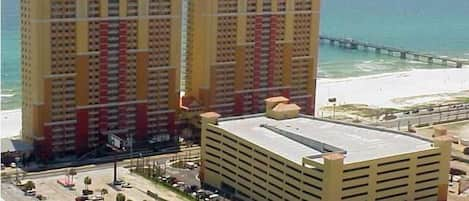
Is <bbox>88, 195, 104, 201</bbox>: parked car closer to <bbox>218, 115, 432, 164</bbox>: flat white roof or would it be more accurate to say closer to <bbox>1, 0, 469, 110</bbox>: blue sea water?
<bbox>218, 115, 432, 164</bbox>: flat white roof

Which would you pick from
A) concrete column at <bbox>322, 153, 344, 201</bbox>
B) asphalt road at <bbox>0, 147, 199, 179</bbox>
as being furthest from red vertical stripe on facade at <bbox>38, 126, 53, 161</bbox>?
concrete column at <bbox>322, 153, 344, 201</bbox>

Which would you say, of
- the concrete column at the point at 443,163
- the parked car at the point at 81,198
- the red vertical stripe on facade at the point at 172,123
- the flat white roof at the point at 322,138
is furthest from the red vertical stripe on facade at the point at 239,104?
Result: the concrete column at the point at 443,163

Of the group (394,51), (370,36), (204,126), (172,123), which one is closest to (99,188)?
(204,126)

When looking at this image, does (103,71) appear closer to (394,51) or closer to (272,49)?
(272,49)

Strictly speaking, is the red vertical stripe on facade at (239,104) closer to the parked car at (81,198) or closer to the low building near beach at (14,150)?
the low building near beach at (14,150)

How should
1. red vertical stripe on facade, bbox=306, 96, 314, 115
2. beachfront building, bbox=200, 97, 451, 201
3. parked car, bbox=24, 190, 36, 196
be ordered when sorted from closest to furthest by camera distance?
beachfront building, bbox=200, 97, 451, 201 < parked car, bbox=24, 190, 36, 196 < red vertical stripe on facade, bbox=306, 96, 314, 115

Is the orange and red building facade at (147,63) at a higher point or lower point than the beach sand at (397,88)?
higher
